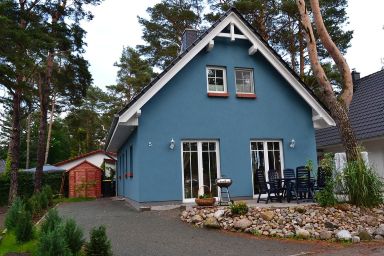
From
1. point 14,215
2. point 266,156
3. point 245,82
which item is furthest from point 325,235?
point 245,82

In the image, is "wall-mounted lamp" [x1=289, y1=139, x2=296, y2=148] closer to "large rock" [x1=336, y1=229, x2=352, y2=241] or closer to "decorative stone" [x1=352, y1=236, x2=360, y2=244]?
"large rock" [x1=336, y1=229, x2=352, y2=241]

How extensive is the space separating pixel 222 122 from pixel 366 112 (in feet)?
26.6

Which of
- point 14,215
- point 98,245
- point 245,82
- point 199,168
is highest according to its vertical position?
point 245,82

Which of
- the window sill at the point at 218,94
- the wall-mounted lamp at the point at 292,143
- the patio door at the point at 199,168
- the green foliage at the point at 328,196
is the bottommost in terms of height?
the green foliage at the point at 328,196

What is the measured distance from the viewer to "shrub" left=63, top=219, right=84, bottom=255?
5516 mm

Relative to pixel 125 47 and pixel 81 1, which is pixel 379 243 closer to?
pixel 81 1

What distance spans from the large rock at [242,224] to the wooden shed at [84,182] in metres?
16.2

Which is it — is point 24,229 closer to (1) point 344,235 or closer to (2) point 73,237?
(2) point 73,237

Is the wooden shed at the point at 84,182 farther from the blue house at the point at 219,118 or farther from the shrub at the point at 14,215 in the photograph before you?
the shrub at the point at 14,215

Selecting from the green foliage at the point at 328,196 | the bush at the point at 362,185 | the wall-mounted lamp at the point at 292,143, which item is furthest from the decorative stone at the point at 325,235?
the wall-mounted lamp at the point at 292,143

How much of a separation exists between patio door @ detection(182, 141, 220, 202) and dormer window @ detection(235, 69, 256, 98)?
223cm

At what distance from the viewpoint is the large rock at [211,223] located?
845 centimetres

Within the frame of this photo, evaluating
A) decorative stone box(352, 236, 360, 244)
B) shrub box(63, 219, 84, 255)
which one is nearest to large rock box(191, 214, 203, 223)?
decorative stone box(352, 236, 360, 244)

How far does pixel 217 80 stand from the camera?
43.3 ft
